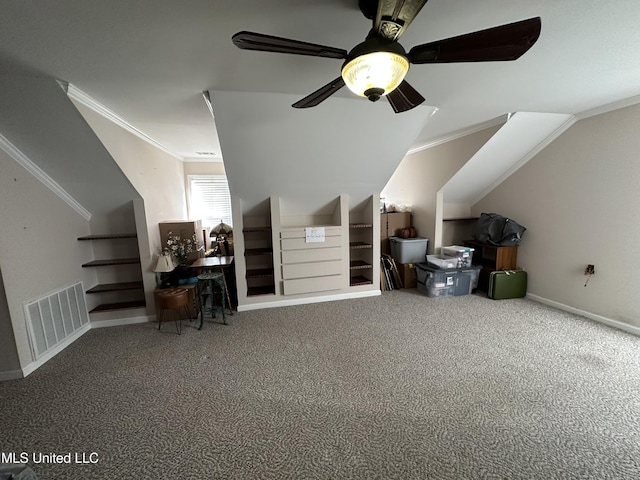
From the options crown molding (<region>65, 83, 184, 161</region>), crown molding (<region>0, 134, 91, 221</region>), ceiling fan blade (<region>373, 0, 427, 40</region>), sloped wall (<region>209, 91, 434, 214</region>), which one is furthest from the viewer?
sloped wall (<region>209, 91, 434, 214</region>)

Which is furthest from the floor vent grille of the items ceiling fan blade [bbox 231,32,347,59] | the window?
ceiling fan blade [bbox 231,32,347,59]

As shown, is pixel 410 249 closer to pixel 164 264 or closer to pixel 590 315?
pixel 590 315

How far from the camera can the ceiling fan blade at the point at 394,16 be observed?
0.99 m

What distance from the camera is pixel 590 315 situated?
9.99ft

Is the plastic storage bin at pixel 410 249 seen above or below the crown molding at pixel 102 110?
below

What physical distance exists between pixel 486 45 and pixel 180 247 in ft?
11.7

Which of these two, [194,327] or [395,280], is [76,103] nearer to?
[194,327]

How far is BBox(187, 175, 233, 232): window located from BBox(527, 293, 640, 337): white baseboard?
17.5 feet

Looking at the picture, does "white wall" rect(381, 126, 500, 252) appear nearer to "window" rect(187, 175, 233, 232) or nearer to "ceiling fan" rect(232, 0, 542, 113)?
"ceiling fan" rect(232, 0, 542, 113)

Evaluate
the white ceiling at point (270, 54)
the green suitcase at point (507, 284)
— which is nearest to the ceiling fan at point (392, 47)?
the white ceiling at point (270, 54)

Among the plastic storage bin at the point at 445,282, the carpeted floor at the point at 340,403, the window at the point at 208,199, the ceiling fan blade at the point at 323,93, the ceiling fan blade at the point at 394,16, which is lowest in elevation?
the carpeted floor at the point at 340,403

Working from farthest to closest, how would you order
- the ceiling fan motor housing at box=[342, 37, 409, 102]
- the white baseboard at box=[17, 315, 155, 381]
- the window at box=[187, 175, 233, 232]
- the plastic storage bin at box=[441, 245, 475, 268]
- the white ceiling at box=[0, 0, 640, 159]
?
the window at box=[187, 175, 233, 232] → the plastic storage bin at box=[441, 245, 475, 268] → the white baseboard at box=[17, 315, 155, 381] → the white ceiling at box=[0, 0, 640, 159] → the ceiling fan motor housing at box=[342, 37, 409, 102]

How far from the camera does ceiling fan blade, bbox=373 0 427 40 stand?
3.26 feet

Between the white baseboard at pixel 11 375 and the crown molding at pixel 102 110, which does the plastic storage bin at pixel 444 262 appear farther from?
the white baseboard at pixel 11 375
